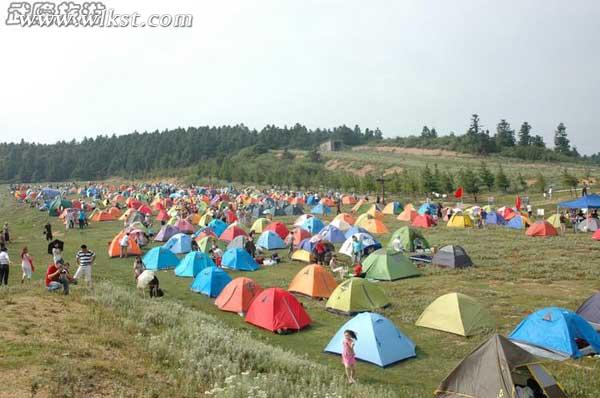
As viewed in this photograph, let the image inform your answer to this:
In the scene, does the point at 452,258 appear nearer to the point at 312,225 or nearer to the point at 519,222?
the point at 312,225

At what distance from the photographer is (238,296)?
48.0 feet

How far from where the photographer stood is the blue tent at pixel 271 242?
25.6 m

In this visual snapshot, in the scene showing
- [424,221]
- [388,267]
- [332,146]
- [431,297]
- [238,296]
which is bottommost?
[238,296]

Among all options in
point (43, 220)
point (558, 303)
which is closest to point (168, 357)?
point (558, 303)

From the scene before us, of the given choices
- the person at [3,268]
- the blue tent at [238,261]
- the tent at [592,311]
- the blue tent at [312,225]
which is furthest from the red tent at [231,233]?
the tent at [592,311]

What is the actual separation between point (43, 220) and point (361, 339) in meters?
36.5

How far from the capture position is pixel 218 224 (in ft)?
98.1

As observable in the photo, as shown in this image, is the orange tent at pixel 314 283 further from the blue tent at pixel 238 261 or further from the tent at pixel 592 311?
the tent at pixel 592 311

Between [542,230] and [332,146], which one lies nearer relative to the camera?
[542,230]

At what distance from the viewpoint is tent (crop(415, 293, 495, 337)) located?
12.3 meters

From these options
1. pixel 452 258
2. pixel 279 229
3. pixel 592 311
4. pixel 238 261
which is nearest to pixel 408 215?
pixel 279 229

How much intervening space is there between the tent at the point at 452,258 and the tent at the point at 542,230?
32.5 ft

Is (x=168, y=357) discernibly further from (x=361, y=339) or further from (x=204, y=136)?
(x=204, y=136)

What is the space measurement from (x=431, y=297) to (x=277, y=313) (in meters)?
5.21
